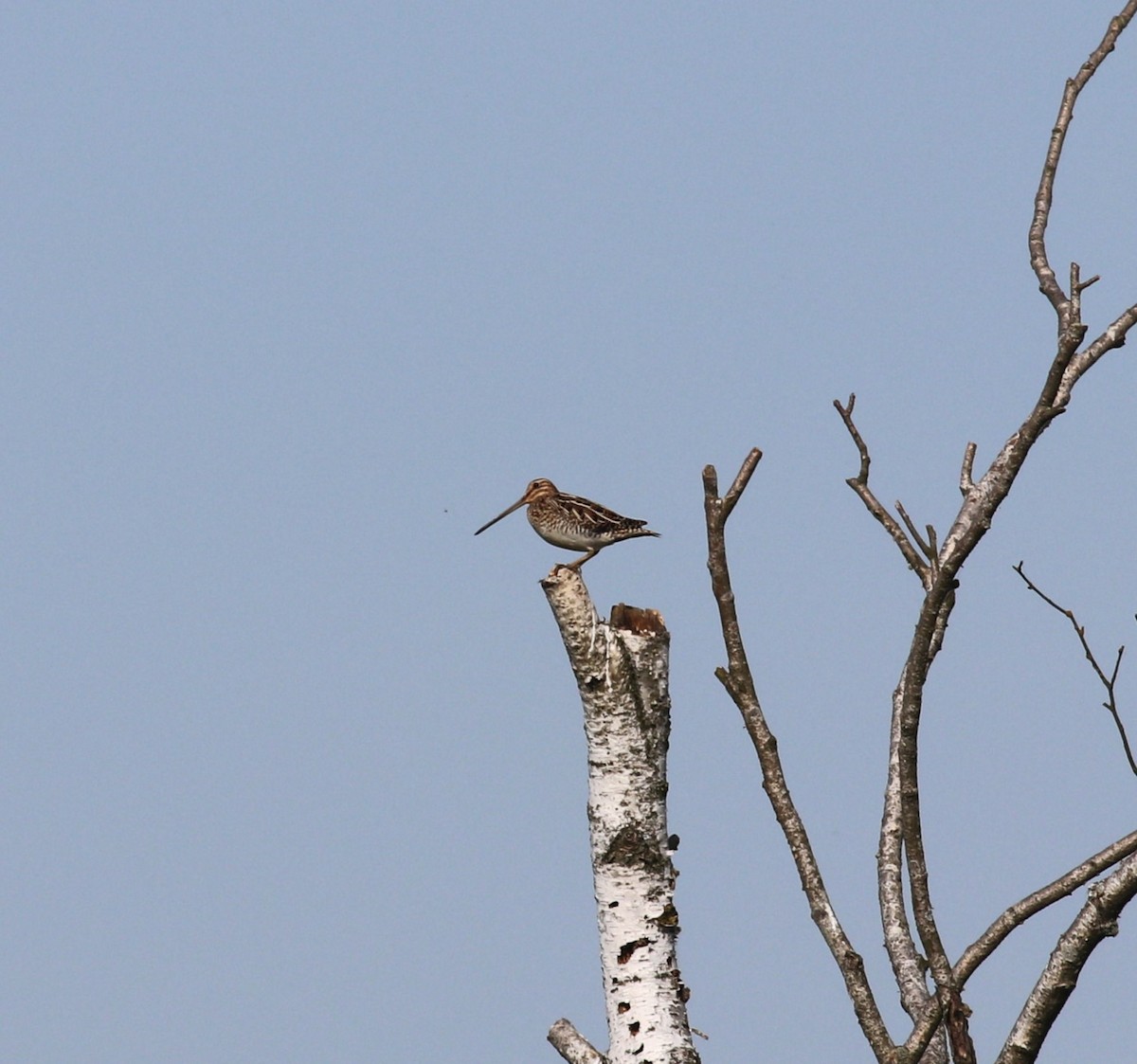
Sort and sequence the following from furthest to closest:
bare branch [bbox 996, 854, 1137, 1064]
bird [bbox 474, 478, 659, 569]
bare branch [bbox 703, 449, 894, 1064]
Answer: bird [bbox 474, 478, 659, 569], bare branch [bbox 703, 449, 894, 1064], bare branch [bbox 996, 854, 1137, 1064]

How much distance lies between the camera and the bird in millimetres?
13148

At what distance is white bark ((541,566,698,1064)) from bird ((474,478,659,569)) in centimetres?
571

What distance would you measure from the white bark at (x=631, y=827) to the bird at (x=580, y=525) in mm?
5708

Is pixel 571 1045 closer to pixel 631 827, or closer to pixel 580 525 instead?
pixel 631 827

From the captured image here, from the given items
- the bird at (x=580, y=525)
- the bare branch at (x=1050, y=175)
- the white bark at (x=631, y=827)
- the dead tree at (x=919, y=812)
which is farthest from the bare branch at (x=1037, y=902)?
the bird at (x=580, y=525)

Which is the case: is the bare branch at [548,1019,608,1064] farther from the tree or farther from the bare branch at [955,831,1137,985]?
the bare branch at [955,831,1137,985]

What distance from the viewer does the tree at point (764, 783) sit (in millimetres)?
6488

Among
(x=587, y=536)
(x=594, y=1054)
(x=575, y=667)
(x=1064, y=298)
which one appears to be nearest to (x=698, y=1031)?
(x=594, y=1054)

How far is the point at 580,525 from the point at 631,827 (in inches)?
243

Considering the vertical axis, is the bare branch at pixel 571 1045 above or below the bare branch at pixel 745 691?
below

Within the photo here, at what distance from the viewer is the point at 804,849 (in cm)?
686

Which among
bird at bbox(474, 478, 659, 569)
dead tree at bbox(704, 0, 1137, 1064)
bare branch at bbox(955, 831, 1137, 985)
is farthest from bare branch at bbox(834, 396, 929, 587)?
bird at bbox(474, 478, 659, 569)

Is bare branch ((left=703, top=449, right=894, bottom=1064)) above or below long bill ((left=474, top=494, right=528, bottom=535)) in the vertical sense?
below

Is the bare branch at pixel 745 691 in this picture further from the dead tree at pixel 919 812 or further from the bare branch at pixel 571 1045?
the bare branch at pixel 571 1045
